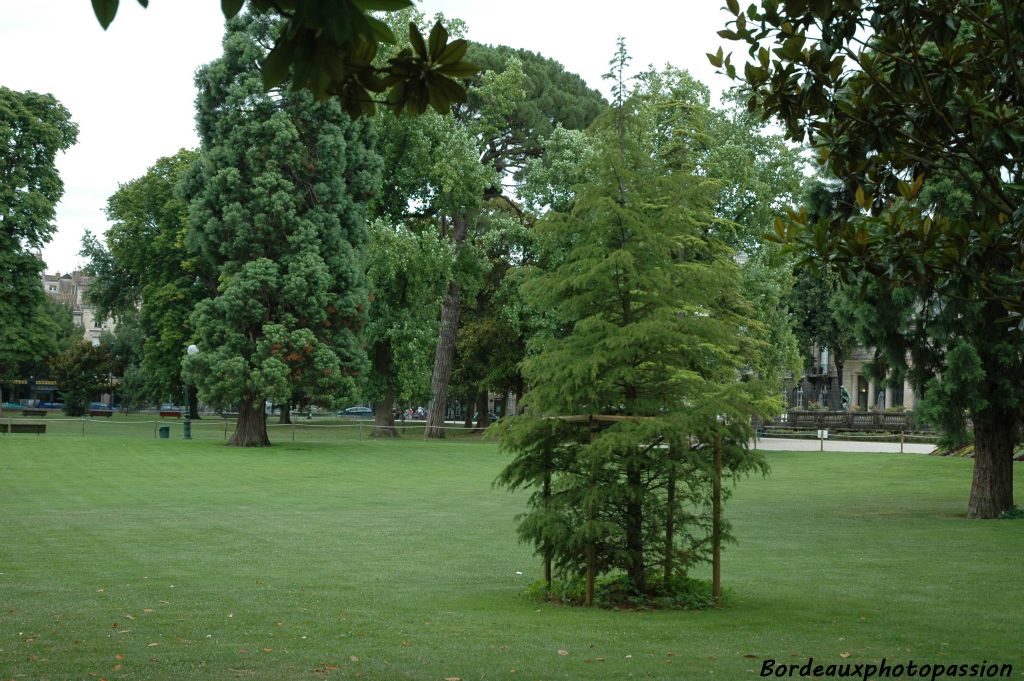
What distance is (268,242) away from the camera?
1576 inches

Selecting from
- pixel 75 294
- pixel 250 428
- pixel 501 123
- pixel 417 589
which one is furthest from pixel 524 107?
pixel 75 294

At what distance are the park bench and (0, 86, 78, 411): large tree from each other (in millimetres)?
5642

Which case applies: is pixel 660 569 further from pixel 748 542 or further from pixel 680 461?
pixel 748 542

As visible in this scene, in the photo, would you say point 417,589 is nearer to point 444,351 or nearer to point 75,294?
point 444,351

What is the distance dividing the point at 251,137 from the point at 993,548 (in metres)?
29.3

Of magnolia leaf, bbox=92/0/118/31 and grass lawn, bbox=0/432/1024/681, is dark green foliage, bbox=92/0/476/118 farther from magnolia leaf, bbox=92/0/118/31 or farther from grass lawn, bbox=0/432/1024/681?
grass lawn, bbox=0/432/1024/681

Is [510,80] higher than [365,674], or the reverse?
[510,80]

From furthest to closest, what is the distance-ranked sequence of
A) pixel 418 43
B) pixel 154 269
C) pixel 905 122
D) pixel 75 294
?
pixel 75 294, pixel 154 269, pixel 905 122, pixel 418 43

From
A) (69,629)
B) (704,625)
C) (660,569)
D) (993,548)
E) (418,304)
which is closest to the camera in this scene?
(69,629)

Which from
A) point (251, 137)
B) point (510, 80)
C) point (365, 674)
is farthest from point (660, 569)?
point (510, 80)

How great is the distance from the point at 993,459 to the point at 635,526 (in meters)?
12.8

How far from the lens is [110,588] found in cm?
1203

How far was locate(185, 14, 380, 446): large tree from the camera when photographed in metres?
38.4

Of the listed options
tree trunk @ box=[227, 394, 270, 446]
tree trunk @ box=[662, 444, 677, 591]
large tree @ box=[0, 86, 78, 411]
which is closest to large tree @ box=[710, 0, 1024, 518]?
tree trunk @ box=[662, 444, 677, 591]
